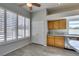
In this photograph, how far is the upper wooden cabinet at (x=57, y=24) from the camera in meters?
5.24

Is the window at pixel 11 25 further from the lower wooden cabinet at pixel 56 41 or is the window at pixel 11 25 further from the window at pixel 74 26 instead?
the window at pixel 74 26

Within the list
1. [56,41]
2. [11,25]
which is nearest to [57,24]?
[56,41]

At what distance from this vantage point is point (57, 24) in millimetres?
5598

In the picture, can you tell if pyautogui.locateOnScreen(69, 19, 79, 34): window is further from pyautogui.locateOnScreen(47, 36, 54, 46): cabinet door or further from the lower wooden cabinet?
pyautogui.locateOnScreen(47, 36, 54, 46): cabinet door

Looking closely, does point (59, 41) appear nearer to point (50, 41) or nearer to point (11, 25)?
point (50, 41)

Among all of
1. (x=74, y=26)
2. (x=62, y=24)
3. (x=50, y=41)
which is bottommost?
(x=50, y=41)

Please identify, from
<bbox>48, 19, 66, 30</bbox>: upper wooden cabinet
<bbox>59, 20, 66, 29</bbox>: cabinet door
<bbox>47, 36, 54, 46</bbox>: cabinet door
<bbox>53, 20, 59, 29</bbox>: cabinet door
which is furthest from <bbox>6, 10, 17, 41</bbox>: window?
<bbox>59, 20, 66, 29</bbox>: cabinet door

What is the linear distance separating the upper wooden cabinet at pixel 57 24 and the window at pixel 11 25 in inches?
94.5

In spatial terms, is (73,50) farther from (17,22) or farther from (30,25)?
Answer: (30,25)

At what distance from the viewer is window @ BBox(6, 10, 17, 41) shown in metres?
4.21

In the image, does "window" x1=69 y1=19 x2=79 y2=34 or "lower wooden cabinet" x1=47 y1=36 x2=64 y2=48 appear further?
"lower wooden cabinet" x1=47 y1=36 x2=64 y2=48

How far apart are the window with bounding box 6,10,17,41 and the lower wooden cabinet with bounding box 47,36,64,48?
2246mm

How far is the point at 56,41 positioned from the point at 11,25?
274cm

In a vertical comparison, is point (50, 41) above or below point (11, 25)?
below
